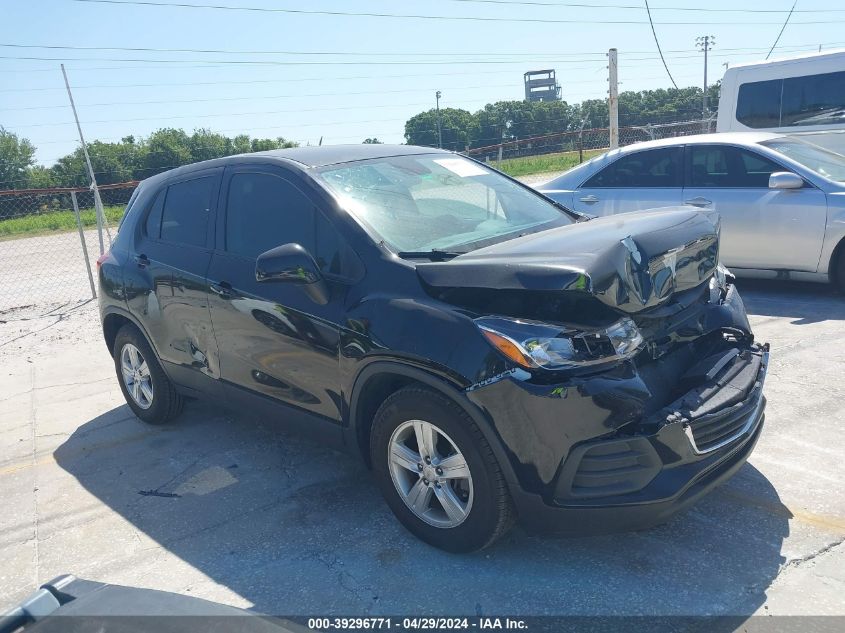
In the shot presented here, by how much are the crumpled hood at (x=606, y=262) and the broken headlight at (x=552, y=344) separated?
14 centimetres

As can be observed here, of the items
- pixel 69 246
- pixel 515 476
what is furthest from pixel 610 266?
pixel 69 246

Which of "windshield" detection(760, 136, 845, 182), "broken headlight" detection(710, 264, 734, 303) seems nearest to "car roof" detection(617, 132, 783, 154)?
"windshield" detection(760, 136, 845, 182)

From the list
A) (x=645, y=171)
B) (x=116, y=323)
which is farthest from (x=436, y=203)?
(x=645, y=171)

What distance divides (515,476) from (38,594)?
167cm

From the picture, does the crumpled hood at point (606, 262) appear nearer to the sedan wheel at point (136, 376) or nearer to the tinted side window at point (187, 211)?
the tinted side window at point (187, 211)

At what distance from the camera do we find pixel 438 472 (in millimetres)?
3172

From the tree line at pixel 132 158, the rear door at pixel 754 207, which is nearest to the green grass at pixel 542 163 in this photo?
the tree line at pixel 132 158

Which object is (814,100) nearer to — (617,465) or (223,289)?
(223,289)

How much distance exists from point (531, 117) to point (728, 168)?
109ft

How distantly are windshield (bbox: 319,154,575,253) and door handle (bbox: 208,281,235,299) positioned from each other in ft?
2.71

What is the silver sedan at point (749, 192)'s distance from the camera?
22.5 ft

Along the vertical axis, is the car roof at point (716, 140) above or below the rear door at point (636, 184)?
above

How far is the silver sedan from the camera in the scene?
686cm

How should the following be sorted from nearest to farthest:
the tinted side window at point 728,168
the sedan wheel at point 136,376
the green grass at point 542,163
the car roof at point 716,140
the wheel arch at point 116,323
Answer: the wheel arch at point 116,323
the sedan wheel at point 136,376
the tinted side window at point 728,168
the car roof at point 716,140
the green grass at point 542,163
